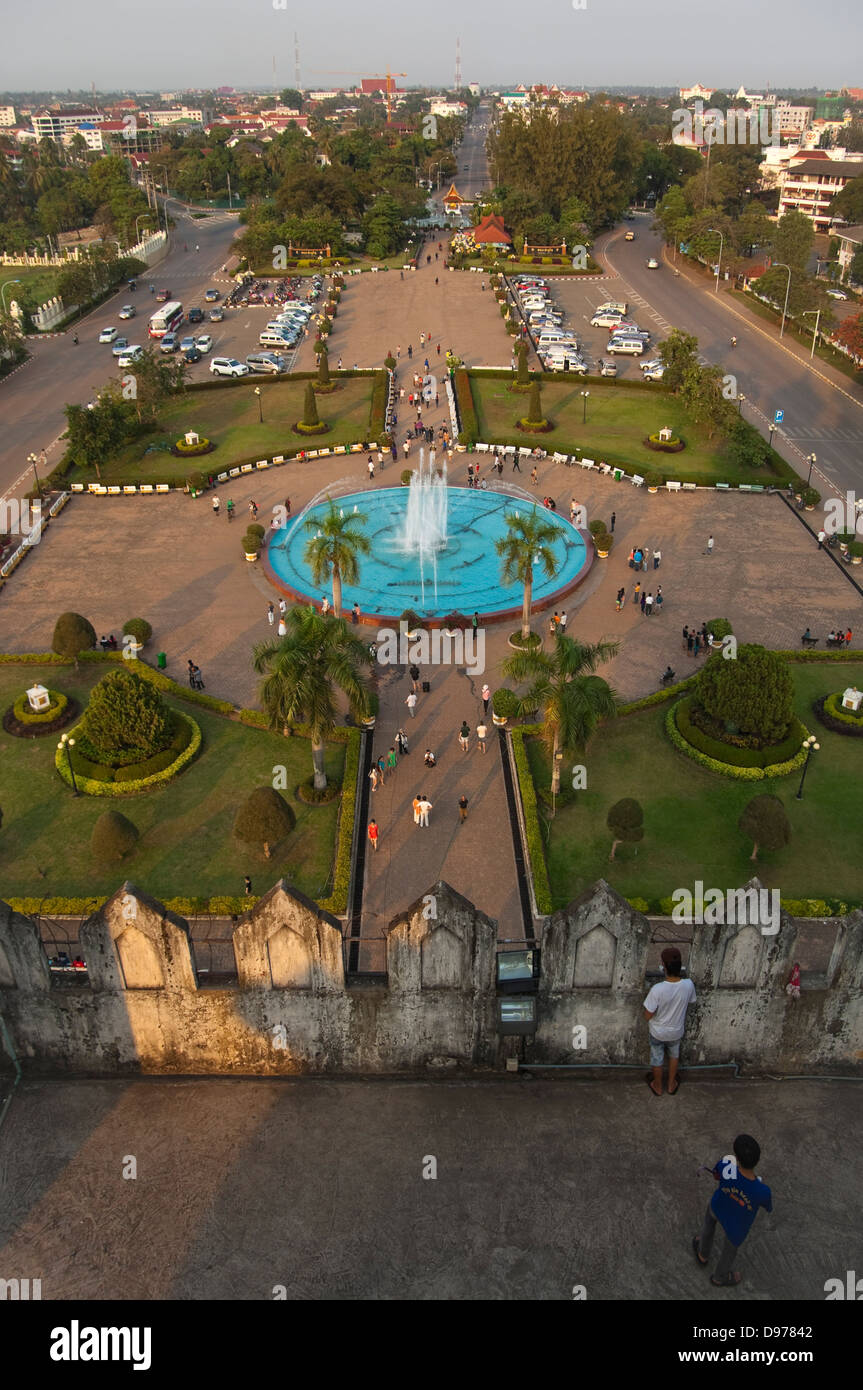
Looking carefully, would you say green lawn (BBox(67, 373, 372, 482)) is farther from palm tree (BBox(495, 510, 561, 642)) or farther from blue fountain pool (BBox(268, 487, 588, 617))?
palm tree (BBox(495, 510, 561, 642))

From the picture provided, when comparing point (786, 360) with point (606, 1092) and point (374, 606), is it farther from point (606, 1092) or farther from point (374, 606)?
point (606, 1092)

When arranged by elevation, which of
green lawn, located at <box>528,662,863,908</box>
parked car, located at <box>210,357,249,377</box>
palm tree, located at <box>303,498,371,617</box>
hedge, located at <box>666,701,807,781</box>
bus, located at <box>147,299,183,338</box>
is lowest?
green lawn, located at <box>528,662,863,908</box>

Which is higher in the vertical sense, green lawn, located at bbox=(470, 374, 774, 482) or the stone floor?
green lawn, located at bbox=(470, 374, 774, 482)

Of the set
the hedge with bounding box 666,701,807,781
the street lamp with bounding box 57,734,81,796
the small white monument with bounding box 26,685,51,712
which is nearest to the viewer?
the street lamp with bounding box 57,734,81,796

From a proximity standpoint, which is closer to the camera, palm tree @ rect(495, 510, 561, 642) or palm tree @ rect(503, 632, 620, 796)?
palm tree @ rect(503, 632, 620, 796)

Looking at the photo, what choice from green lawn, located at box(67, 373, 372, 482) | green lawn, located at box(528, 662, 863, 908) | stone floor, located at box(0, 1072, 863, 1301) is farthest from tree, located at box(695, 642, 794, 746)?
green lawn, located at box(67, 373, 372, 482)

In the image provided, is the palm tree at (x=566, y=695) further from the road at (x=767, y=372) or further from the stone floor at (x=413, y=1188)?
the road at (x=767, y=372)
